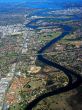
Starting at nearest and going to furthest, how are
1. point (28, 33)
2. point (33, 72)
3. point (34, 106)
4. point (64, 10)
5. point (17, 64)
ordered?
point (34, 106)
point (33, 72)
point (17, 64)
point (28, 33)
point (64, 10)

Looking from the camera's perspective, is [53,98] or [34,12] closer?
[53,98]

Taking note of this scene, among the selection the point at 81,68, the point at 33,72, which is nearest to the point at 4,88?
the point at 33,72

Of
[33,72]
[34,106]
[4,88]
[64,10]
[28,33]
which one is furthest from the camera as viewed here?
[64,10]

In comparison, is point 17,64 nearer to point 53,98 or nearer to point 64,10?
point 53,98

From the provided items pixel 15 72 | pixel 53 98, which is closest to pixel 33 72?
pixel 15 72

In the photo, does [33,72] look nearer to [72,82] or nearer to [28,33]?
[72,82]

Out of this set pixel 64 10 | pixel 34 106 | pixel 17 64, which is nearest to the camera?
pixel 34 106

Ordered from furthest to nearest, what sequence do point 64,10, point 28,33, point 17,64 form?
point 64,10 → point 28,33 → point 17,64

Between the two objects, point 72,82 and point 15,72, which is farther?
point 15,72
